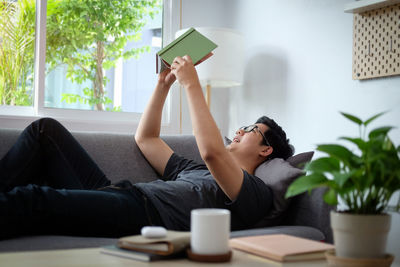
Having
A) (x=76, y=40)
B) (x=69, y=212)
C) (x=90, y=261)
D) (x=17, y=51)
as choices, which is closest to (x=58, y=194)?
(x=69, y=212)

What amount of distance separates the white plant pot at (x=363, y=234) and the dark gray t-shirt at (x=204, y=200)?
86 centimetres

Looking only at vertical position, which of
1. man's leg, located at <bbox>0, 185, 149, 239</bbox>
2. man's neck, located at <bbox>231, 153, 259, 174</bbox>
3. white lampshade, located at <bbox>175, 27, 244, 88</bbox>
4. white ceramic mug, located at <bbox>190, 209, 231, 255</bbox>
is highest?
white lampshade, located at <bbox>175, 27, 244, 88</bbox>

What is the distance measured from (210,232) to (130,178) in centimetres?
124

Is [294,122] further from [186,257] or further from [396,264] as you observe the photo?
[186,257]

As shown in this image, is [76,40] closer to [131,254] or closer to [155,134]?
[155,134]

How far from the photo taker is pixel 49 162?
210 centimetres

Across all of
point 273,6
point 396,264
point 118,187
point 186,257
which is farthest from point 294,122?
point 186,257

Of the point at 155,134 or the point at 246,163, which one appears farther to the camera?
the point at 155,134

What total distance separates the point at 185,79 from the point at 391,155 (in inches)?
44.4

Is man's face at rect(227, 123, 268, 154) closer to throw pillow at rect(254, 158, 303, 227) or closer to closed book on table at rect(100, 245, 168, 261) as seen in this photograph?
throw pillow at rect(254, 158, 303, 227)

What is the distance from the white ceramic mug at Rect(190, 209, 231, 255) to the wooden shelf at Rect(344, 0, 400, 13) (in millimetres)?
1922

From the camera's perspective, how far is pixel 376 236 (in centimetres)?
103

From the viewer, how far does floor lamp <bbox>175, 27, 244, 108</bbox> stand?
348 centimetres

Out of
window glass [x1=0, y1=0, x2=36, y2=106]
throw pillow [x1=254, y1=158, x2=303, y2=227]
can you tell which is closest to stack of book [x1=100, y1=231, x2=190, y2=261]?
throw pillow [x1=254, y1=158, x2=303, y2=227]
